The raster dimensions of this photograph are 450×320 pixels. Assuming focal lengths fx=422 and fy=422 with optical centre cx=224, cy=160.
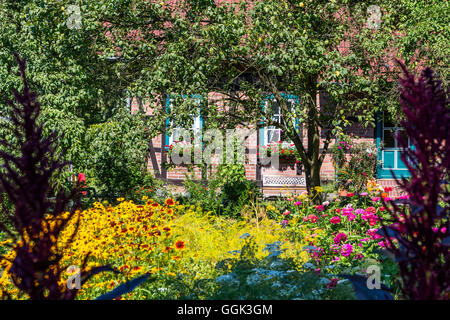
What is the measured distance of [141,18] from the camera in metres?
6.33

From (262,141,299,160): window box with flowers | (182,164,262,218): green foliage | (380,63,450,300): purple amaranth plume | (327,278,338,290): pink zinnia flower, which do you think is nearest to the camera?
(380,63,450,300): purple amaranth plume

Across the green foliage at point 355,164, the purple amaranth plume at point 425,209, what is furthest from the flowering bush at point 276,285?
the green foliage at point 355,164

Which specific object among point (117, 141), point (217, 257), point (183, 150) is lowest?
point (217, 257)

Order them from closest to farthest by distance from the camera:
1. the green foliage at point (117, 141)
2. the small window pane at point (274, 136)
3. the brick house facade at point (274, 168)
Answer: the green foliage at point (117, 141), the brick house facade at point (274, 168), the small window pane at point (274, 136)

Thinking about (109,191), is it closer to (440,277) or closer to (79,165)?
(79,165)

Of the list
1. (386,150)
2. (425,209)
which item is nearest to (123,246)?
(425,209)

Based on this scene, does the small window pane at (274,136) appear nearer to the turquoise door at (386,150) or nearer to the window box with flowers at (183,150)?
the window box with flowers at (183,150)

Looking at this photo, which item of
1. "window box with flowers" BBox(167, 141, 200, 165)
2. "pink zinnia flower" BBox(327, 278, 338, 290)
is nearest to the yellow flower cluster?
"pink zinnia flower" BBox(327, 278, 338, 290)

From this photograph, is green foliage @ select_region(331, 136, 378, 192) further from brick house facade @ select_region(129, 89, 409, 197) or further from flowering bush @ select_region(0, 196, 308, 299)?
flowering bush @ select_region(0, 196, 308, 299)

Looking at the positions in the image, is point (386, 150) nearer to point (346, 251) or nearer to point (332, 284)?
point (346, 251)

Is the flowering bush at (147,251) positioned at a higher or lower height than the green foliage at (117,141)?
lower

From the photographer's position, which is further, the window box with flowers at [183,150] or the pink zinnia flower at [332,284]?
the window box with flowers at [183,150]

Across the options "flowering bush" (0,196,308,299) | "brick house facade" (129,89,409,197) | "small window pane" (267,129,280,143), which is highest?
"small window pane" (267,129,280,143)
